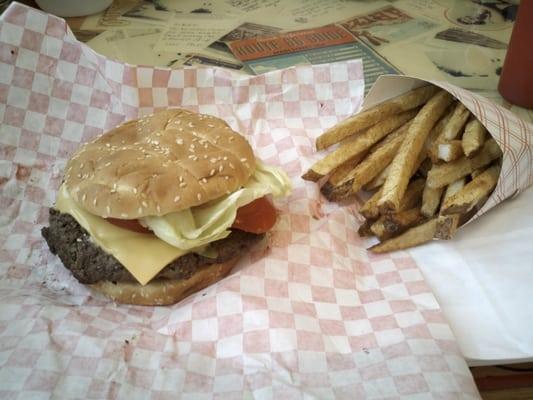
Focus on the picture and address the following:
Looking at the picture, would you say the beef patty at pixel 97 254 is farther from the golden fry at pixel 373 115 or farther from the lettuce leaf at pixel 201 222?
the golden fry at pixel 373 115

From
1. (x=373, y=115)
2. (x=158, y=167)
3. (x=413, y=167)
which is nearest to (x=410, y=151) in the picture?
(x=413, y=167)

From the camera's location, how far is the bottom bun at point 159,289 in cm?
173

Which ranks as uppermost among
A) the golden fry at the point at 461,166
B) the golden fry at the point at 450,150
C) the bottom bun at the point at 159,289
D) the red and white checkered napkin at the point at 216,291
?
the golden fry at the point at 450,150

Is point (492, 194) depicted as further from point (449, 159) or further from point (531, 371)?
point (531, 371)

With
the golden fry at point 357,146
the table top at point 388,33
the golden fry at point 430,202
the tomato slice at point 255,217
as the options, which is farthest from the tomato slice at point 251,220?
the table top at point 388,33

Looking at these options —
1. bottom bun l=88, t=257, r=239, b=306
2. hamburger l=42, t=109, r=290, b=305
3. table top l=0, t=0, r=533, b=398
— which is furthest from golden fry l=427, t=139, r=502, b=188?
bottom bun l=88, t=257, r=239, b=306

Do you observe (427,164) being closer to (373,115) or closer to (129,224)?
(373,115)

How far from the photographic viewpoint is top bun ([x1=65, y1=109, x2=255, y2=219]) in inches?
65.0

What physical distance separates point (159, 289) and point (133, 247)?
0.16 m

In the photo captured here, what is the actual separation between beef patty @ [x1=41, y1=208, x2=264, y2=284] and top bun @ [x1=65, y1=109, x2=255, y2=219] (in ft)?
0.41

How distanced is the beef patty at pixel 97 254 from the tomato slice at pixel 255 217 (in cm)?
4

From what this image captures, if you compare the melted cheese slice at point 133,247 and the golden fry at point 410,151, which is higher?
the golden fry at point 410,151

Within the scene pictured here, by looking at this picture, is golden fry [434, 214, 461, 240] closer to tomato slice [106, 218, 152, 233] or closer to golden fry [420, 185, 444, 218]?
golden fry [420, 185, 444, 218]

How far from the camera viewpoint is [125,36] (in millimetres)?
3242
